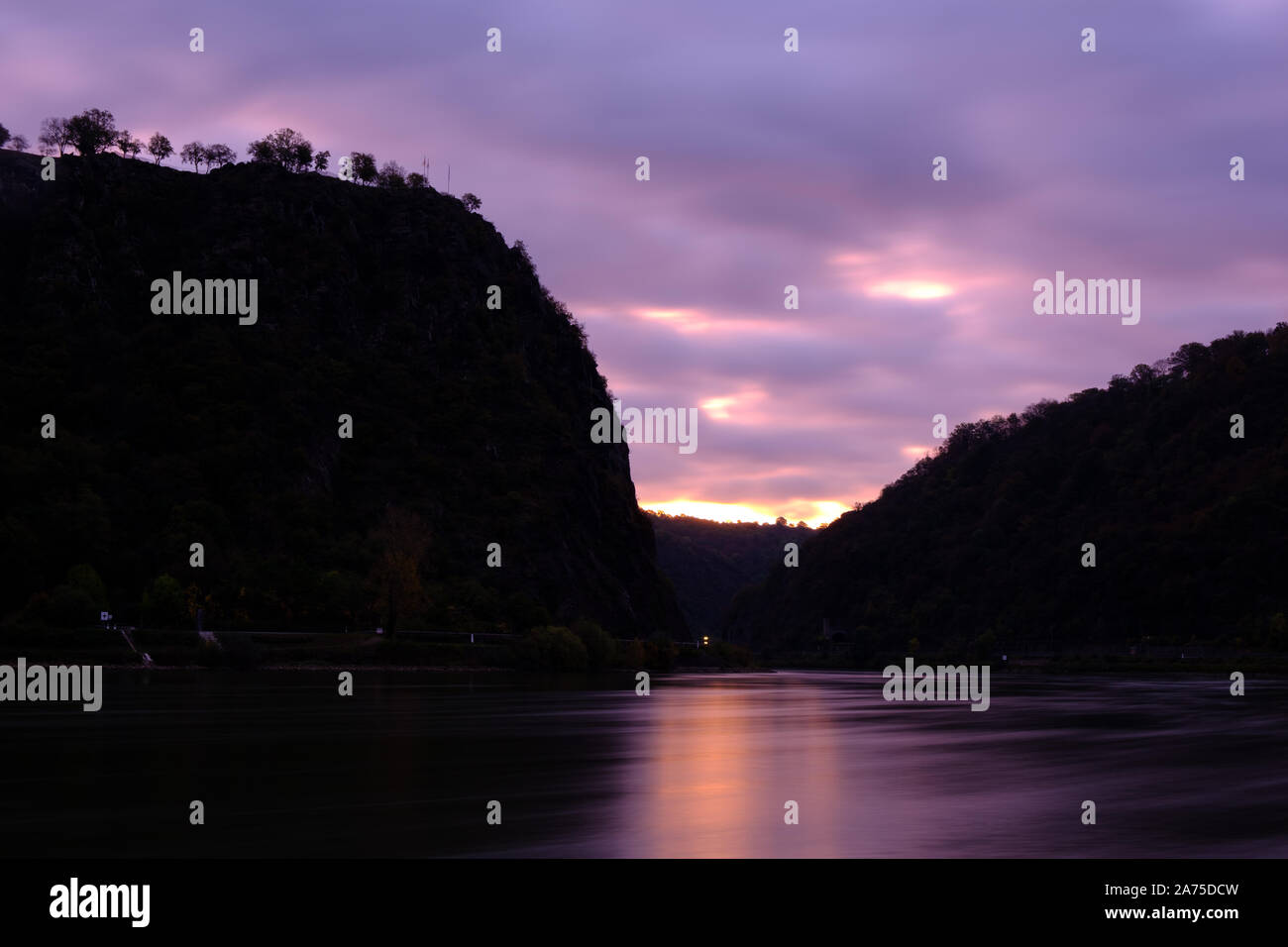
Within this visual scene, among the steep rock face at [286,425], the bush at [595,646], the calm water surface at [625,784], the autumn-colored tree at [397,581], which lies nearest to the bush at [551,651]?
the bush at [595,646]

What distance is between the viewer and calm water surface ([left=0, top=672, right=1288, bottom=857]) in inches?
696

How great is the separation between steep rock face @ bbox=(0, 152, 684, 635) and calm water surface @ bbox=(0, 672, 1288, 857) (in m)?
80.2

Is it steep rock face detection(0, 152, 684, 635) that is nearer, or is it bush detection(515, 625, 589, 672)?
bush detection(515, 625, 589, 672)

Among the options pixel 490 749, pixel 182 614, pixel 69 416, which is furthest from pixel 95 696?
pixel 69 416

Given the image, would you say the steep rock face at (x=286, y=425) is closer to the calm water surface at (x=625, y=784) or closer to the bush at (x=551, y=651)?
the bush at (x=551, y=651)

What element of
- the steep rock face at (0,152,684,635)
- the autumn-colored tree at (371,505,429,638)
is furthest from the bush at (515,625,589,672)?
the steep rock face at (0,152,684,635)

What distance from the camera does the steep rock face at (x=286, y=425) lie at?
423 feet

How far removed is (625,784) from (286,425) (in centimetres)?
14394

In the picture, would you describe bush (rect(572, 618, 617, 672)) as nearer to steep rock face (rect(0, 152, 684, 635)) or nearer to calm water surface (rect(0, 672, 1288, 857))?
steep rock face (rect(0, 152, 684, 635))

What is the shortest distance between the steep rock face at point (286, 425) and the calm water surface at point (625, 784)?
80.2 m

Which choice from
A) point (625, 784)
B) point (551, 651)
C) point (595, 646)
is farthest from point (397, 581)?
point (625, 784)

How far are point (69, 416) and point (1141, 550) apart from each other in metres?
153

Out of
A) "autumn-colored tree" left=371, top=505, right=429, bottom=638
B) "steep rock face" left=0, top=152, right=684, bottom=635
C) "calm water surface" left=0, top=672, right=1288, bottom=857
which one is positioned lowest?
"calm water surface" left=0, top=672, right=1288, bottom=857
